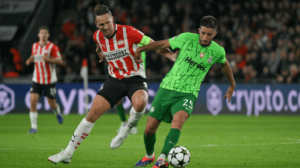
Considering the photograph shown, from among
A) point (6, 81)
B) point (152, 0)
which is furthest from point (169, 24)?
point (6, 81)

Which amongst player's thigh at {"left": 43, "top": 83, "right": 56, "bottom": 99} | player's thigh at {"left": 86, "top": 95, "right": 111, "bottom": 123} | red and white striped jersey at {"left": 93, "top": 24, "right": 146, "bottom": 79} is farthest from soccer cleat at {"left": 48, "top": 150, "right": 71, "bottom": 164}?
player's thigh at {"left": 43, "top": 83, "right": 56, "bottom": 99}

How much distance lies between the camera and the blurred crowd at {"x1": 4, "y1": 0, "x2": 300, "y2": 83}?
700 inches

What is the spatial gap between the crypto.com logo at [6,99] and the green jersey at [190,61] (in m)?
11.6

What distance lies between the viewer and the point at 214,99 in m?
16.8

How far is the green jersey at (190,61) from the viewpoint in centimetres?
594

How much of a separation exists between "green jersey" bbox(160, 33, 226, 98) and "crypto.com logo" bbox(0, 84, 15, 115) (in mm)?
11602

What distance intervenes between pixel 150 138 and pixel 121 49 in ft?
4.43

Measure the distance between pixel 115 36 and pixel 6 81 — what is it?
1201 centimetres

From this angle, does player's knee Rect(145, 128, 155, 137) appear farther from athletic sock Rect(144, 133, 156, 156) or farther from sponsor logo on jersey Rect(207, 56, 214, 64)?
sponsor logo on jersey Rect(207, 56, 214, 64)

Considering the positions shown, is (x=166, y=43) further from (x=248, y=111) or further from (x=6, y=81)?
(x=6, y=81)

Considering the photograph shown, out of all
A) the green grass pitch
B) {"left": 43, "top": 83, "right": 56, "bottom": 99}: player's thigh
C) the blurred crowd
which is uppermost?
the blurred crowd

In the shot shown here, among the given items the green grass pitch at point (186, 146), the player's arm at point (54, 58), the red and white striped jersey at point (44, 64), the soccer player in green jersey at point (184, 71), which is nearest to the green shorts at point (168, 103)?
the soccer player in green jersey at point (184, 71)

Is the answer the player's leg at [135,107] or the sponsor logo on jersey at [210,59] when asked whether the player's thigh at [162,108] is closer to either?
the player's leg at [135,107]


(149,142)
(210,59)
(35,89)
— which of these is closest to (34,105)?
(35,89)
